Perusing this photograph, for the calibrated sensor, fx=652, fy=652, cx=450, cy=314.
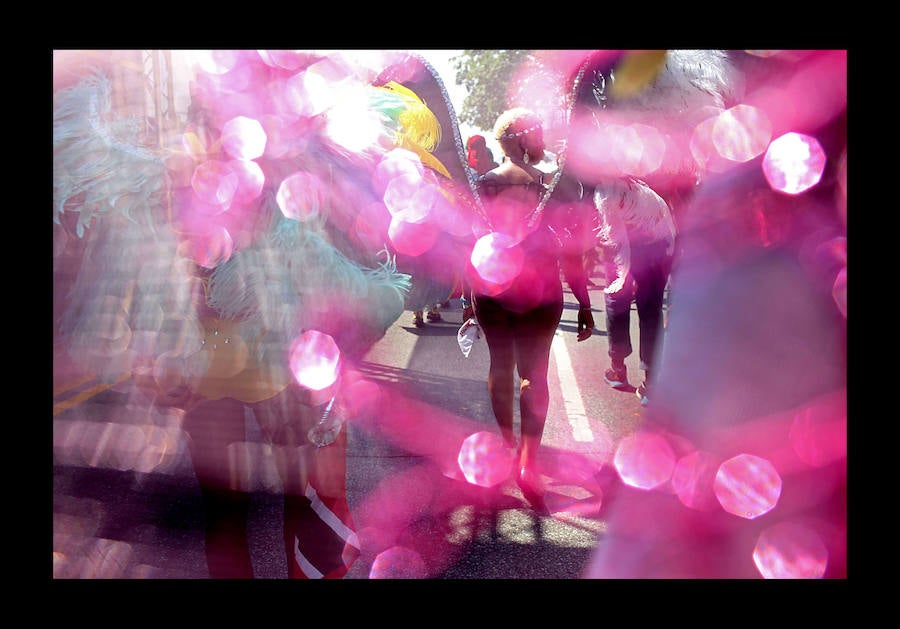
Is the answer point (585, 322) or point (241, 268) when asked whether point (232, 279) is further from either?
point (585, 322)

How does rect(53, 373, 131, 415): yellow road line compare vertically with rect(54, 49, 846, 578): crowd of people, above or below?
below

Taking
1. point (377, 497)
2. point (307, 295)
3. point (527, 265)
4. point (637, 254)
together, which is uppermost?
point (637, 254)

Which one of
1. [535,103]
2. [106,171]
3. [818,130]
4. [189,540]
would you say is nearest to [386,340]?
[535,103]

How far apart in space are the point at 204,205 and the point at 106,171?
0.30 m

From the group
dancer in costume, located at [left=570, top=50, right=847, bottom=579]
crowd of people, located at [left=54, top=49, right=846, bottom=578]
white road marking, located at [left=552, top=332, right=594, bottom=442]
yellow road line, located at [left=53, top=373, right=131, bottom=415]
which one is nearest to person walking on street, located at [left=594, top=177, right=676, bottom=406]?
Answer: white road marking, located at [left=552, top=332, right=594, bottom=442]

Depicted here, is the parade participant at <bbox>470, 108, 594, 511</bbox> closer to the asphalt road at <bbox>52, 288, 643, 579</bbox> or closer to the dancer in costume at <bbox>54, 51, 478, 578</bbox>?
the asphalt road at <bbox>52, 288, 643, 579</bbox>

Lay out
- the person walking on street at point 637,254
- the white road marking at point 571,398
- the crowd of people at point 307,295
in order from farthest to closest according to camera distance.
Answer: the white road marking at point 571,398 → the person walking on street at point 637,254 → the crowd of people at point 307,295

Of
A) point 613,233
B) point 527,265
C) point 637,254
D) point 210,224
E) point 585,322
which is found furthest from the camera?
point 637,254

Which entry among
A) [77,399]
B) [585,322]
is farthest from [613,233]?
[77,399]

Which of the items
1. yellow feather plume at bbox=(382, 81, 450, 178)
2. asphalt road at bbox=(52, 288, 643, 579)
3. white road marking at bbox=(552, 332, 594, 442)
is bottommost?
asphalt road at bbox=(52, 288, 643, 579)

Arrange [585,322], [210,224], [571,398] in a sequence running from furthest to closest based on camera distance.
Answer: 1. [571,398]
2. [585,322]
3. [210,224]

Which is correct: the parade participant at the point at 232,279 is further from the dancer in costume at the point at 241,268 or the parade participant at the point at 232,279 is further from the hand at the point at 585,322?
the hand at the point at 585,322

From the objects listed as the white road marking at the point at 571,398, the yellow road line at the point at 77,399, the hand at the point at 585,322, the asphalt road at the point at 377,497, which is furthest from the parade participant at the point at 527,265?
the yellow road line at the point at 77,399

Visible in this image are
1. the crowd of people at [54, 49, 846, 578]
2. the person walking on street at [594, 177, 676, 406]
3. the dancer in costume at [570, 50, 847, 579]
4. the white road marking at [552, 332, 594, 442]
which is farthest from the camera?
→ the white road marking at [552, 332, 594, 442]
